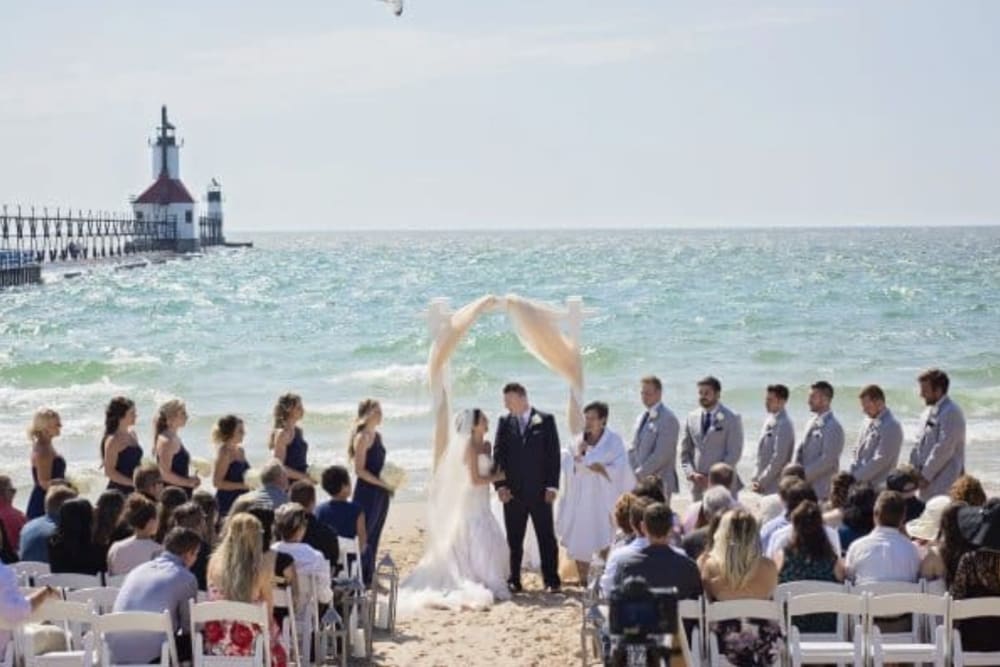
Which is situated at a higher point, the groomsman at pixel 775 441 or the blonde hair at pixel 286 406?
the blonde hair at pixel 286 406

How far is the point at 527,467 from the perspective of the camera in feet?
40.4

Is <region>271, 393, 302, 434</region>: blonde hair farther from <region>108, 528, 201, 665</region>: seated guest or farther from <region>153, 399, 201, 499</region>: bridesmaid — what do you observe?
<region>108, 528, 201, 665</region>: seated guest

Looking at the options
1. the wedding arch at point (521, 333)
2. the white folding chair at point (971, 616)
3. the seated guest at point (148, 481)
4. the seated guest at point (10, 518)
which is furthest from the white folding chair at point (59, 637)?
the wedding arch at point (521, 333)

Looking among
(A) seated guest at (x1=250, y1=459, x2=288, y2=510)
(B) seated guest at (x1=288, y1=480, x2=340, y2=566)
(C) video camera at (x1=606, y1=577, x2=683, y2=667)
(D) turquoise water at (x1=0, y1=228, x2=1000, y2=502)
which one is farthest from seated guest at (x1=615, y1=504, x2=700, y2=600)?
(D) turquoise water at (x1=0, y1=228, x2=1000, y2=502)

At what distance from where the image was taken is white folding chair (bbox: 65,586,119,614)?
8.30 m

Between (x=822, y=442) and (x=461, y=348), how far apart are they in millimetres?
27301

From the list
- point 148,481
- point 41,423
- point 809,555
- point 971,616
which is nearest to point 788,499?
point 809,555

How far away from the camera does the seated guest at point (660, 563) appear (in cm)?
791

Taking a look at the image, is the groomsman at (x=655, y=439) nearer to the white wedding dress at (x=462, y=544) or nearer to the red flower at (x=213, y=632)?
the white wedding dress at (x=462, y=544)

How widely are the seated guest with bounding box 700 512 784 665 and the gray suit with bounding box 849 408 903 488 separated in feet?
13.8

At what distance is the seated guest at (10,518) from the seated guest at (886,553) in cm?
499

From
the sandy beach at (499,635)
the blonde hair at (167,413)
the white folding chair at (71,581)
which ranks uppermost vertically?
the blonde hair at (167,413)

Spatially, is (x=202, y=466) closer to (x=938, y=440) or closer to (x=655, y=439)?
(x=655, y=439)

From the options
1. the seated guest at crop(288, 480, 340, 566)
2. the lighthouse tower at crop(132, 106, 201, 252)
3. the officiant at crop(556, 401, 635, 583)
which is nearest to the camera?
the seated guest at crop(288, 480, 340, 566)
